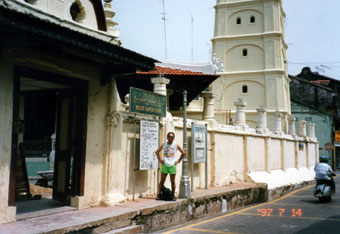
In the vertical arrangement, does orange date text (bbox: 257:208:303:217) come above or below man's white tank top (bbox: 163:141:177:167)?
below

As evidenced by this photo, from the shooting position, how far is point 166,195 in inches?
333

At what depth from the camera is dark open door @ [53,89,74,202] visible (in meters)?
8.08

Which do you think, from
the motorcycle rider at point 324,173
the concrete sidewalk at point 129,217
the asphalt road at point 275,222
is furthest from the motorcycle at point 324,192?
the concrete sidewalk at point 129,217

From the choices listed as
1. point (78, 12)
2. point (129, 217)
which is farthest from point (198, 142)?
point (78, 12)

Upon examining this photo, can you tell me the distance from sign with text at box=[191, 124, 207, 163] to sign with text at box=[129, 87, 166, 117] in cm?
188

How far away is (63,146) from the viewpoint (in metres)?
8.50

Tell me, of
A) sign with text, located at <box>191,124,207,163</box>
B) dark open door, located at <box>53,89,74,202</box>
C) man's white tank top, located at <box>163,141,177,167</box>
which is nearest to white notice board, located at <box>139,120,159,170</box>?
man's white tank top, located at <box>163,141,177,167</box>

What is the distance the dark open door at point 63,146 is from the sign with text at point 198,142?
385cm

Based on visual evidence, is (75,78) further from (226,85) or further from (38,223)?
(226,85)

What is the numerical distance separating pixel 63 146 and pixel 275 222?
16.9 ft

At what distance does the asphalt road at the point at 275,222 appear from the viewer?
24.5 feet

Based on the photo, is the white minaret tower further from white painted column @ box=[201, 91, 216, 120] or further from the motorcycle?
the motorcycle

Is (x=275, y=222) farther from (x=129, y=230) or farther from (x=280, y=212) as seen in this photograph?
(x=129, y=230)

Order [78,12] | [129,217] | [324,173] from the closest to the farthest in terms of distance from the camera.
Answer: [129,217] < [78,12] < [324,173]
